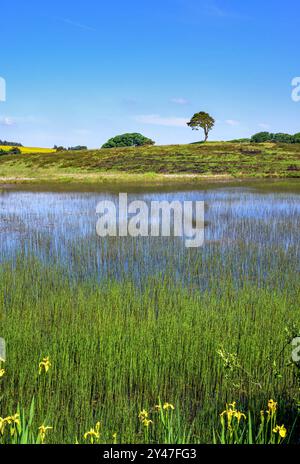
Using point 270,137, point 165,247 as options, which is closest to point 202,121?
point 270,137

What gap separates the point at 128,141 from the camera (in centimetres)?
13325

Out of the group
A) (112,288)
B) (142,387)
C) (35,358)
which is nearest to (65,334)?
(35,358)

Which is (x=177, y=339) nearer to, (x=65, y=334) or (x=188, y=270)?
(x=65, y=334)

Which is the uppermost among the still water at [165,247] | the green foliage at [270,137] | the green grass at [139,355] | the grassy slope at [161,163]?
the green foliage at [270,137]

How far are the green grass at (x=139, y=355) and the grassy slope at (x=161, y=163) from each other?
42674 mm

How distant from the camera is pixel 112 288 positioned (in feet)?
32.3

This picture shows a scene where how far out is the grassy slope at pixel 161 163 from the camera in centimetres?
5522

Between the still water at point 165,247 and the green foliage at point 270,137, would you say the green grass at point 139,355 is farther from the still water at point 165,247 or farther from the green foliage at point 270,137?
the green foliage at point 270,137

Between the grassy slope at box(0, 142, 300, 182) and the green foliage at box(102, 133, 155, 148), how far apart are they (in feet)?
178

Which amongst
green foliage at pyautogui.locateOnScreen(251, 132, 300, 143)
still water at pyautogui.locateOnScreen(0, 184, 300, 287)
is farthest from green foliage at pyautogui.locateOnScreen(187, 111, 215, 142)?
still water at pyautogui.locateOnScreen(0, 184, 300, 287)

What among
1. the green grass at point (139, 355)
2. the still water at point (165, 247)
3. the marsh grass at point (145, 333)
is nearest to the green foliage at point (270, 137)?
the still water at point (165, 247)

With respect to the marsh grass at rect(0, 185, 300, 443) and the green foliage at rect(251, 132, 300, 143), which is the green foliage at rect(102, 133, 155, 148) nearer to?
the green foliage at rect(251, 132, 300, 143)

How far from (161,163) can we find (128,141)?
239 ft

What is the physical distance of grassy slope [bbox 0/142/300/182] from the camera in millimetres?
55219
